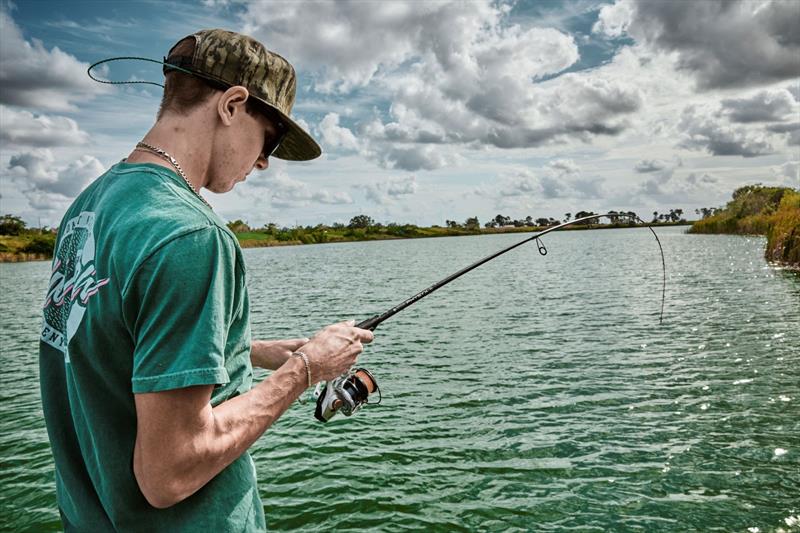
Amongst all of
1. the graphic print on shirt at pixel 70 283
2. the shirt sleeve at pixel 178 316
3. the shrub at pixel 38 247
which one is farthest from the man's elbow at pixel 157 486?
the shrub at pixel 38 247

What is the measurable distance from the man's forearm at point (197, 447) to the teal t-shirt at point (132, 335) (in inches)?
4.3

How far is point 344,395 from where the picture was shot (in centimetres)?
368

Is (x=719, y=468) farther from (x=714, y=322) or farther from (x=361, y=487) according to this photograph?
(x=714, y=322)

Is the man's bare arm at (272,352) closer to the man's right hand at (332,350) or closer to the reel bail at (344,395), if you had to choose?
the reel bail at (344,395)

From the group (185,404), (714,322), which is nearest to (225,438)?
(185,404)

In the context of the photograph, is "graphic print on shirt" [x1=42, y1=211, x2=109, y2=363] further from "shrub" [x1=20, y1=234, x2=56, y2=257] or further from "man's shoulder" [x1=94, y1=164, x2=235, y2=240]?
"shrub" [x1=20, y1=234, x2=56, y2=257]

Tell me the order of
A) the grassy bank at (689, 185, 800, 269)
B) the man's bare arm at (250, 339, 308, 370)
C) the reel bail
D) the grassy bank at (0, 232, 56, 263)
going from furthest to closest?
the grassy bank at (0, 232, 56, 263)
the grassy bank at (689, 185, 800, 269)
the reel bail
the man's bare arm at (250, 339, 308, 370)

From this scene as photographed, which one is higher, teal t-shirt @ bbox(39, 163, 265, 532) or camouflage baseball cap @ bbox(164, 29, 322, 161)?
camouflage baseball cap @ bbox(164, 29, 322, 161)

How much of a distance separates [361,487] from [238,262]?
20.2 feet

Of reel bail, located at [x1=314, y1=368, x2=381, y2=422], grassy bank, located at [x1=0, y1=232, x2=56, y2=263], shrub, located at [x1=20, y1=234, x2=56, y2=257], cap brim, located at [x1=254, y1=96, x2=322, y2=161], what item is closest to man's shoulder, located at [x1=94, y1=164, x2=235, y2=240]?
cap brim, located at [x1=254, y1=96, x2=322, y2=161]

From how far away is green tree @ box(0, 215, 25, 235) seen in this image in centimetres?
12069

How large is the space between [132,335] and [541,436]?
308 inches

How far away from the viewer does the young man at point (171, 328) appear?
5.50 feet

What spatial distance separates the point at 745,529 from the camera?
19.7 ft
